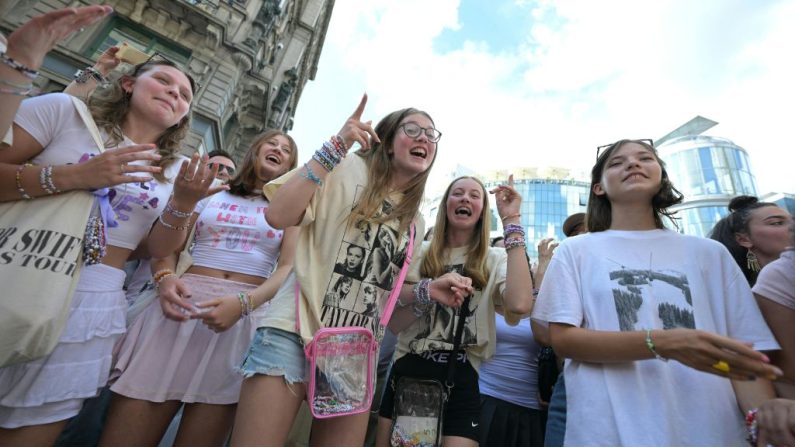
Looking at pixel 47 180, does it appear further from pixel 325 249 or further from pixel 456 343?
pixel 456 343

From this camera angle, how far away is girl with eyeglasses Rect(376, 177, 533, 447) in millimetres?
2244

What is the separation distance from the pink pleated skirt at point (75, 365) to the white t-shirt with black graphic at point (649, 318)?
2533 millimetres

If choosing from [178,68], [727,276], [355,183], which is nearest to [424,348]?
[355,183]

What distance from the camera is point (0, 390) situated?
1.59m

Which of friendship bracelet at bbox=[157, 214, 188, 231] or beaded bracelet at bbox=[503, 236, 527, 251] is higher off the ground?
beaded bracelet at bbox=[503, 236, 527, 251]

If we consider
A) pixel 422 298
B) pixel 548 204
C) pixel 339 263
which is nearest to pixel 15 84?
pixel 339 263

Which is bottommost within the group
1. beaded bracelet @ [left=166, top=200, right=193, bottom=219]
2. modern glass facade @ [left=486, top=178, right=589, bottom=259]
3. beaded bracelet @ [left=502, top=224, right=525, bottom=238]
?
beaded bracelet @ [left=166, top=200, right=193, bottom=219]

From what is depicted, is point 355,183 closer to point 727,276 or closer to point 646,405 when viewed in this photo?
point 646,405

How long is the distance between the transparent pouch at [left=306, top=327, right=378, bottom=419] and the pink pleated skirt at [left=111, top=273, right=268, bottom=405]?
2.86 ft

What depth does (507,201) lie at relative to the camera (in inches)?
107

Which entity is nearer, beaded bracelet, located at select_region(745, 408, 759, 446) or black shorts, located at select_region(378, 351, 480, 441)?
beaded bracelet, located at select_region(745, 408, 759, 446)

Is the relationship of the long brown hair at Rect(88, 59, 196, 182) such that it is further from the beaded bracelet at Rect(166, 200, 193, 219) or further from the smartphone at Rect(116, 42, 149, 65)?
the beaded bracelet at Rect(166, 200, 193, 219)

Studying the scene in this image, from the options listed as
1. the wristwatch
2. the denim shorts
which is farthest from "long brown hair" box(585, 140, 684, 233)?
the wristwatch

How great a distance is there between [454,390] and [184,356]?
72.0 inches
